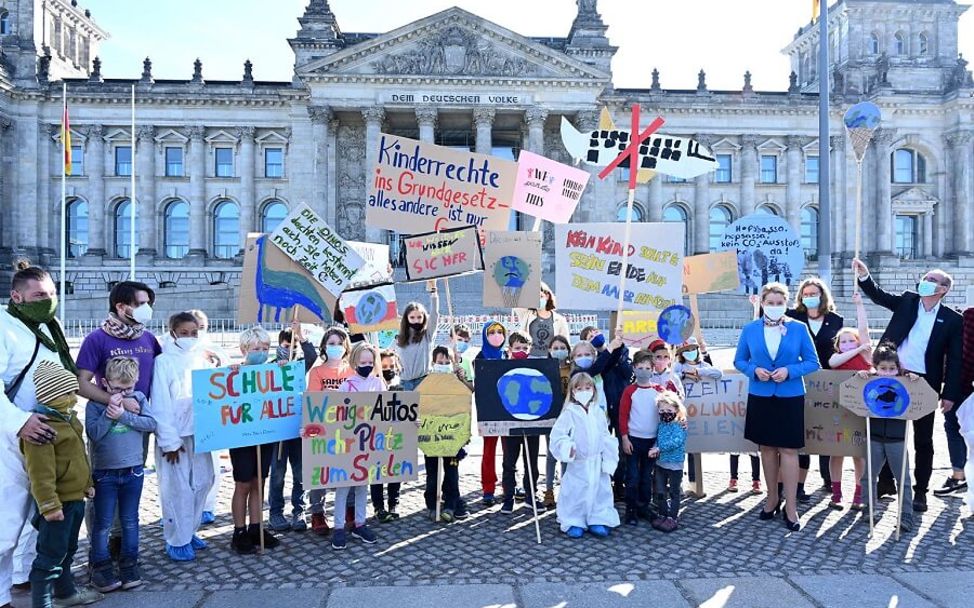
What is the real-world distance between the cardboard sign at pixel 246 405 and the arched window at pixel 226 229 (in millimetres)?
41772

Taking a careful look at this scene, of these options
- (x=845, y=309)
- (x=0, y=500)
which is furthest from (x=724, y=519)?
(x=845, y=309)

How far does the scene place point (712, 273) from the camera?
9242 millimetres

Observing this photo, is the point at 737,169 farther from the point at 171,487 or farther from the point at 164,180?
the point at 171,487

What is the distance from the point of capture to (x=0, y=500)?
15.0ft

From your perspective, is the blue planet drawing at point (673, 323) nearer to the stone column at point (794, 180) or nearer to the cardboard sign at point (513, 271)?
the cardboard sign at point (513, 271)

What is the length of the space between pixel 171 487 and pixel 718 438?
18.3ft

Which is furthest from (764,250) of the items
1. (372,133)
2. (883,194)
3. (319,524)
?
(883,194)

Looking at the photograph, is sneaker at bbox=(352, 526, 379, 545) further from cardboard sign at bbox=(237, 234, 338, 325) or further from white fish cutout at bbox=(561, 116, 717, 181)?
→ white fish cutout at bbox=(561, 116, 717, 181)

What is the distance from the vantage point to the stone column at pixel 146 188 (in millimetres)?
44000

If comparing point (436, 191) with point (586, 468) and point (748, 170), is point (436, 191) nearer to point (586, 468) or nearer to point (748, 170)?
point (586, 468)

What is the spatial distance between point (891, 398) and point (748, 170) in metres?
43.7

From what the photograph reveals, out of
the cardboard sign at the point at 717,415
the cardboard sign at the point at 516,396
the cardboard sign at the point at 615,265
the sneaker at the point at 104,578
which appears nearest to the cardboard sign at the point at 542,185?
the cardboard sign at the point at 615,265

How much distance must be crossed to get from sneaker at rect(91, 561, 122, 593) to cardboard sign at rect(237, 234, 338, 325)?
3249 mm

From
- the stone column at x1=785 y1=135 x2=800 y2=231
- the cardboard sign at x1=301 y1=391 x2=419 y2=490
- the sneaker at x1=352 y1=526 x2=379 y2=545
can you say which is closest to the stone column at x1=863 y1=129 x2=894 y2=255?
the stone column at x1=785 y1=135 x2=800 y2=231
